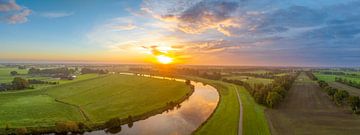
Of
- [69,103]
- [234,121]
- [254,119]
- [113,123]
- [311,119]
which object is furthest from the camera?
[69,103]

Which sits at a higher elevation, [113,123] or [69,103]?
[69,103]

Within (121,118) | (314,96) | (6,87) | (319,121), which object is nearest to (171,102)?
(121,118)

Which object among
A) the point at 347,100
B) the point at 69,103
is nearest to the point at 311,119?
the point at 347,100

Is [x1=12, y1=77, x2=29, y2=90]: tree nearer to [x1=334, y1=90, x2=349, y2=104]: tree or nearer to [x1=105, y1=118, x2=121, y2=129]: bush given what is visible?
[x1=105, y1=118, x2=121, y2=129]: bush

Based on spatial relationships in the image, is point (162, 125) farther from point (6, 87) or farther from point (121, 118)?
point (6, 87)

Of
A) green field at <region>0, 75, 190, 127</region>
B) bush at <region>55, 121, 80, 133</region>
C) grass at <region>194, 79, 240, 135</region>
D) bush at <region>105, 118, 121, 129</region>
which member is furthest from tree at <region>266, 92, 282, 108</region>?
bush at <region>55, 121, 80, 133</region>

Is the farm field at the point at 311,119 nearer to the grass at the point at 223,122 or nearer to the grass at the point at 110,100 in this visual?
the grass at the point at 223,122

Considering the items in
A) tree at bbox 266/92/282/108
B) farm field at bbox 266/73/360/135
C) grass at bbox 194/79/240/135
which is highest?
tree at bbox 266/92/282/108

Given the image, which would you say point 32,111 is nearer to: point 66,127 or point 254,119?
point 66,127

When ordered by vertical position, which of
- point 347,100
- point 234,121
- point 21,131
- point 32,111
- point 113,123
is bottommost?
point 21,131

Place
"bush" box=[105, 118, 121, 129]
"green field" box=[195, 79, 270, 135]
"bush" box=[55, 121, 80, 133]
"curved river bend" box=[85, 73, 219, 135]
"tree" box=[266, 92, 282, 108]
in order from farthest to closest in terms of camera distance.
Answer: "tree" box=[266, 92, 282, 108]
"bush" box=[105, 118, 121, 129]
"curved river bend" box=[85, 73, 219, 135]
"bush" box=[55, 121, 80, 133]
"green field" box=[195, 79, 270, 135]
